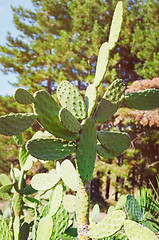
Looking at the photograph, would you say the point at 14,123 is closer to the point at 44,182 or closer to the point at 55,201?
the point at 55,201

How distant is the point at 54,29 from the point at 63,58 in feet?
7.61

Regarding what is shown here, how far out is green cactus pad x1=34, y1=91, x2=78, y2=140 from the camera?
0.71 m

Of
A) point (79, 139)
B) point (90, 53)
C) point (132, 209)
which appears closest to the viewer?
point (79, 139)

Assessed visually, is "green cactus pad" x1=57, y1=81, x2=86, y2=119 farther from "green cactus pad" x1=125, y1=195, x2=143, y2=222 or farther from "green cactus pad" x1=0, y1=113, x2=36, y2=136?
"green cactus pad" x1=125, y1=195, x2=143, y2=222

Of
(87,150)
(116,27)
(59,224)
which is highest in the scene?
(116,27)

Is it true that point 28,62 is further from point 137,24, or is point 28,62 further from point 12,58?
point 137,24

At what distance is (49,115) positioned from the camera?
732 mm

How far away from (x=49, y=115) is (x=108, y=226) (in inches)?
13.5

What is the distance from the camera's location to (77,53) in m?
11.0

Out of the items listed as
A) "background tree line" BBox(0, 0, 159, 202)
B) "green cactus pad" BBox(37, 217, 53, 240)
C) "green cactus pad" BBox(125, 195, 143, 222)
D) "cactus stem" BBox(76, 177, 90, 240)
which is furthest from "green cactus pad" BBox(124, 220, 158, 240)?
"background tree line" BBox(0, 0, 159, 202)

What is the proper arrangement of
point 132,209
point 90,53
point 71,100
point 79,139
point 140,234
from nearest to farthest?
1. point 140,234
2. point 79,139
3. point 71,100
4. point 132,209
5. point 90,53

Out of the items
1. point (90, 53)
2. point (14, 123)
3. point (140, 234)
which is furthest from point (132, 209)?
point (90, 53)

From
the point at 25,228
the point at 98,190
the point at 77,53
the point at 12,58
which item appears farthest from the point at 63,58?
the point at 25,228

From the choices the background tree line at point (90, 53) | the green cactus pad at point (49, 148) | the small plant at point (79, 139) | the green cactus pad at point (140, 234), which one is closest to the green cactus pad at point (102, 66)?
the small plant at point (79, 139)
